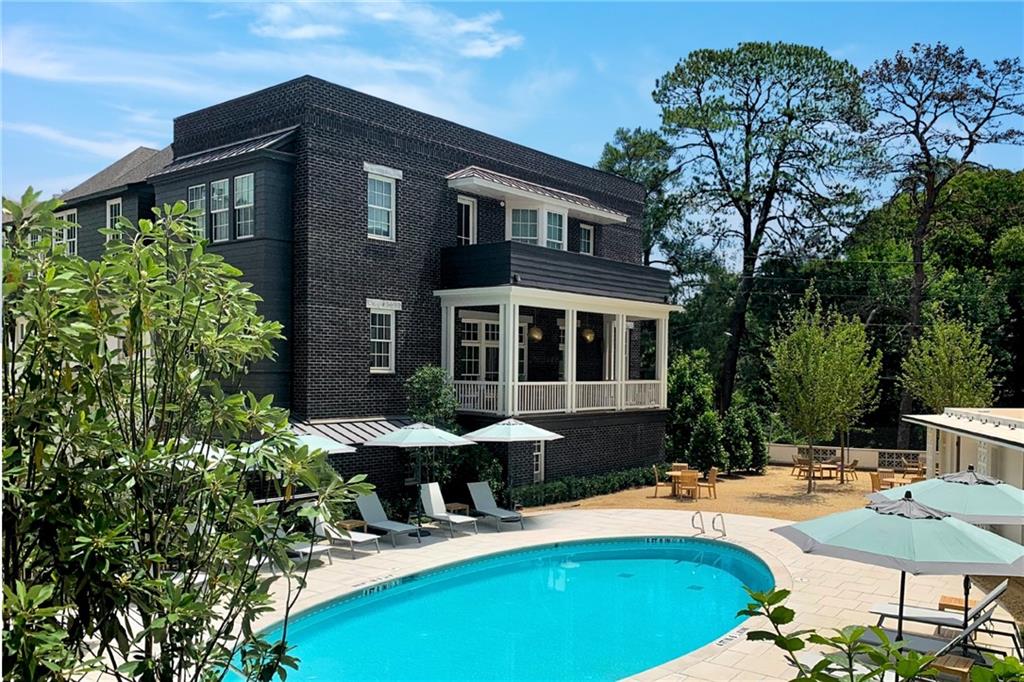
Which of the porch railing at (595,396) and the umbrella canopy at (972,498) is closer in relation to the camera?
the umbrella canopy at (972,498)

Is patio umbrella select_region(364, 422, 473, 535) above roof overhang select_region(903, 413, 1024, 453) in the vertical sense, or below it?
below

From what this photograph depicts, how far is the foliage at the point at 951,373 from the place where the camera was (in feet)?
92.1

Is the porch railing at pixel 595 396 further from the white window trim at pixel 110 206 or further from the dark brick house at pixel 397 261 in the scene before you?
the white window trim at pixel 110 206

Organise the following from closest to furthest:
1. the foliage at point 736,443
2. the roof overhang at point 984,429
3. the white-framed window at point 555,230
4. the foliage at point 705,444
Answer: the roof overhang at point 984,429 < the white-framed window at point 555,230 < the foliage at point 705,444 < the foliage at point 736,443

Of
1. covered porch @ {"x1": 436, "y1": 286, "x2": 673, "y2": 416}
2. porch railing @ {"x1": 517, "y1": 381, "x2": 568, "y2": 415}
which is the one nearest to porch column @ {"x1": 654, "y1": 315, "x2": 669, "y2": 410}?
covered porch @ {"x1": 436, "y1": 286, "x2": 673, "y2": 416}

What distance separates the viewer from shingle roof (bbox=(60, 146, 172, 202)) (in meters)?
25.0

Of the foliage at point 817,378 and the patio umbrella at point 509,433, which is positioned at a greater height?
the foliage at point 817,378

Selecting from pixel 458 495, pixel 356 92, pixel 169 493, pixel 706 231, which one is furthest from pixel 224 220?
pixel 706 231

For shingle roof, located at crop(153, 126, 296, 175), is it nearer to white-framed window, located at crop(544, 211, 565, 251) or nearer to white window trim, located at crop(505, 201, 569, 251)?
white window trim, located at crop(505, 201, 569, 251)

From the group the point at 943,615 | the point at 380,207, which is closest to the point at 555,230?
the point at 380,207

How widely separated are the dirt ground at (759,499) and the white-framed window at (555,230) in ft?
26.4

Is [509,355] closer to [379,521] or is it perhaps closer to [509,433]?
[509,433]

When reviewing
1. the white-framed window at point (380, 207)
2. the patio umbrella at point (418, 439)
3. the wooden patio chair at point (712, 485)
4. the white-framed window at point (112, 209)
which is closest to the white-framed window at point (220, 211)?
the white-framed window at point (380, 207)

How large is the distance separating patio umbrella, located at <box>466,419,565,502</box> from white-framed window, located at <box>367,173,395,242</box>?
19.5ft
